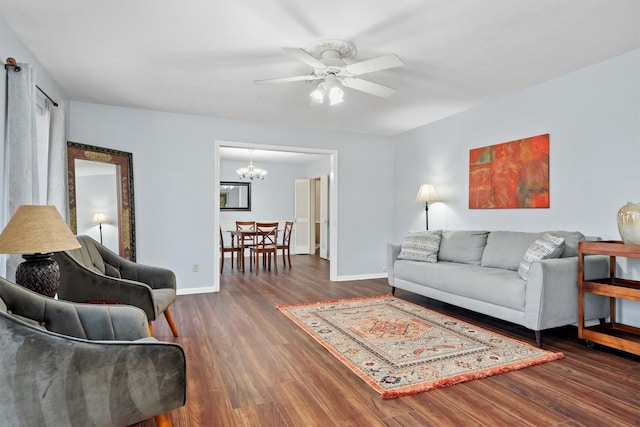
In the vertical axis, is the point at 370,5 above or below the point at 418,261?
above

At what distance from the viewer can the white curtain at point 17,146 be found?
238 cm

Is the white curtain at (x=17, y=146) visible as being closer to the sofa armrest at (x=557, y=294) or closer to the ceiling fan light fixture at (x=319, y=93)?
the ceiling fan light fixture at (x=319, y=93)

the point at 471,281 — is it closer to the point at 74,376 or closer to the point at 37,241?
the point at 74,376

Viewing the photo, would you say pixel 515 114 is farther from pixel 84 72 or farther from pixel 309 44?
pixel 84 72

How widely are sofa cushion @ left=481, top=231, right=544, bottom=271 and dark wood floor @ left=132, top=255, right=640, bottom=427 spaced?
622 millimetres

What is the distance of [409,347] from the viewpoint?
9.11ft

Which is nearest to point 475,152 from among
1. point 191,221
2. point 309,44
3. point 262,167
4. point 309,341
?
point 309,44

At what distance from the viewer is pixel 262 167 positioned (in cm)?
899

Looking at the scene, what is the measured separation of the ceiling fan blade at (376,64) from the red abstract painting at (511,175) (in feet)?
6.79

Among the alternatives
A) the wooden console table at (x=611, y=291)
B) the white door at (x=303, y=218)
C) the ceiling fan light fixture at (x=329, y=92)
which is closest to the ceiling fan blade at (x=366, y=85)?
the ceiling fan light fixture at (x=329, y=92)

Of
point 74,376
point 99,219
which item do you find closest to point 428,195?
point 99,219

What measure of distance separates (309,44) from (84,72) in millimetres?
2191

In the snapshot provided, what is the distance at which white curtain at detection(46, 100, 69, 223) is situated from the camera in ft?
10.6

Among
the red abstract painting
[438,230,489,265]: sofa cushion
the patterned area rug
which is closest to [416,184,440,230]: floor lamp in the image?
the red abstract painting
